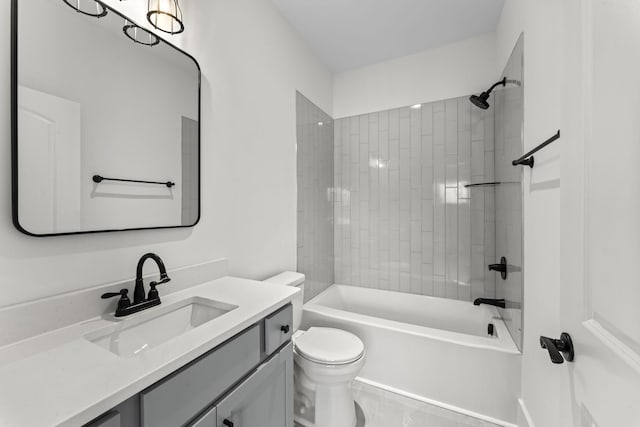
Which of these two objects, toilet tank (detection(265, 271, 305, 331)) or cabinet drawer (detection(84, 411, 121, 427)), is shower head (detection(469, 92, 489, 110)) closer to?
toilet tank (detection(265, 271, 305, 331))

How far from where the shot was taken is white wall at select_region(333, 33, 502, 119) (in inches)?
87.7

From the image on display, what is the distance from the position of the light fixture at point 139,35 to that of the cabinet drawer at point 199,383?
1.24m

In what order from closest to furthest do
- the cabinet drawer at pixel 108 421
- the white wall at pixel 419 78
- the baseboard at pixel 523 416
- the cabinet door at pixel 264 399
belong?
the cabinet drawer at pixel 108 421 → the cabinet door at pixel 264 399 → the baseboard at pixel 523 416 → the white wall at pixel 419 78

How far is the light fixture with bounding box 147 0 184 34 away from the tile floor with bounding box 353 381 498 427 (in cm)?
230

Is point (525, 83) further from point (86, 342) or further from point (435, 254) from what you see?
point (86, 342)

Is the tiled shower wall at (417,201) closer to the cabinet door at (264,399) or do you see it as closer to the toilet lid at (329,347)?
the toilet lid at (329,347)

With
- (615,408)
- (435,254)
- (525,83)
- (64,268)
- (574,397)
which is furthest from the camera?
(435,254)

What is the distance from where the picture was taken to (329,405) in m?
1.49

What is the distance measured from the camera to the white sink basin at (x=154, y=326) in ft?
2.89

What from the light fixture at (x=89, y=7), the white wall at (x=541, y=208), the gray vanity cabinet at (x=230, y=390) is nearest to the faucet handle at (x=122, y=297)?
the gray vanity cabinet at (x=230, y=390)

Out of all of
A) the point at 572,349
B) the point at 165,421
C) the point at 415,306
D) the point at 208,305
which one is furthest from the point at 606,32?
the point at 415,306

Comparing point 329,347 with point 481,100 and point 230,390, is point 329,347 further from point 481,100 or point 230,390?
point 481,100

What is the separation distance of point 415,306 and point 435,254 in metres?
0.52

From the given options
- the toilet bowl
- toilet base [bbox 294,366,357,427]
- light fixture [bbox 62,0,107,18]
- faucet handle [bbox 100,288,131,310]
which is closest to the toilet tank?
the toilet bowl
